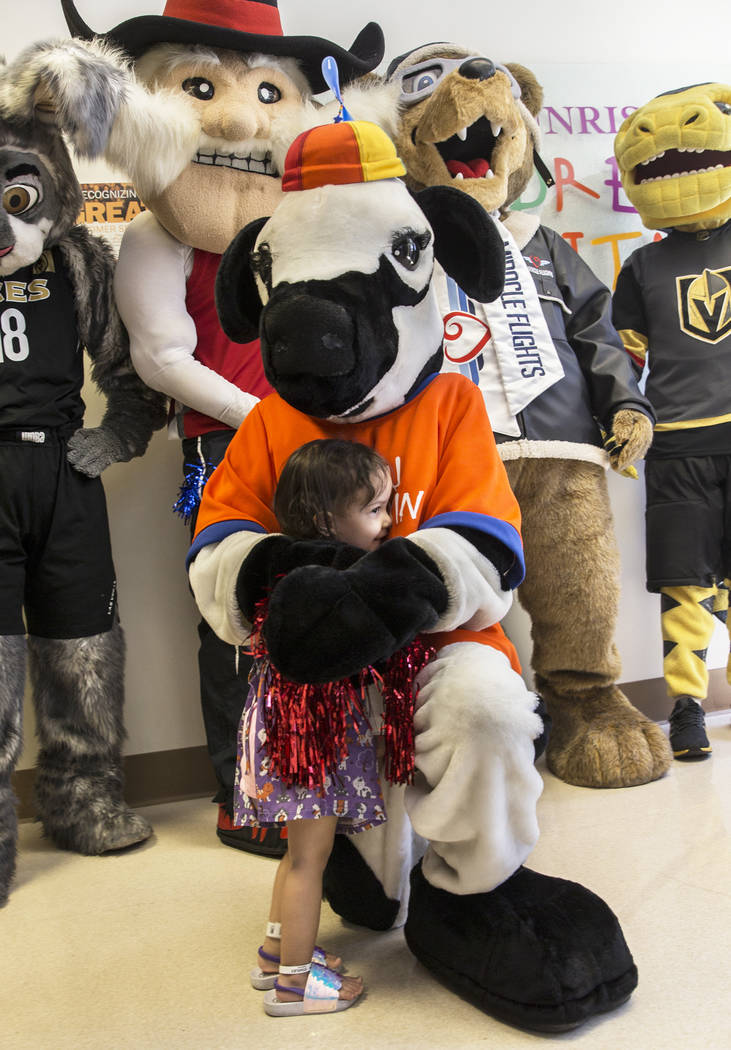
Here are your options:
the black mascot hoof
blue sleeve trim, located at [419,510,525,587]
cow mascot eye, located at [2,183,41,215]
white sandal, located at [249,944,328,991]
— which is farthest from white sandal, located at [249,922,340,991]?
cow mascot eye, located at [2,183,41,215]

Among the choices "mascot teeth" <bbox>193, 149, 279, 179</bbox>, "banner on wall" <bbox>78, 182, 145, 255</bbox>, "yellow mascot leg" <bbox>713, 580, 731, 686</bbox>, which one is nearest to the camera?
"mascot teeth" <bbox>193, 149, 279, 179</bbox>

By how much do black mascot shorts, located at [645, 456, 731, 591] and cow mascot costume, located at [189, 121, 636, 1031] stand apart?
112 centimetres

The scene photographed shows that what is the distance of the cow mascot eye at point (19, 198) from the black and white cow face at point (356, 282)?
596mm

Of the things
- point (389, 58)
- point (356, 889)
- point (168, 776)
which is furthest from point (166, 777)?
point (389, 58)

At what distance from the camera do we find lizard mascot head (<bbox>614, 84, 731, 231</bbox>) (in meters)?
2.22

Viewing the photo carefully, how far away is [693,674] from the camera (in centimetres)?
232

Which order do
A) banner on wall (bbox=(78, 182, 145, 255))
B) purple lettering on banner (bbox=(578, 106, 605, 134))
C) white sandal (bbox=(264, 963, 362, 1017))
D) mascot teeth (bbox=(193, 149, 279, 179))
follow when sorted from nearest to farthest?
white sandal (bbox=(264, 963, 362, 1017)) → mascot teeth (bbox=(193, 149, 279, 179)) → banner on wall (bbox=(78, 182, 145, 255)) → purple lettering on banner (bbox=(578, 106, 605, 134))

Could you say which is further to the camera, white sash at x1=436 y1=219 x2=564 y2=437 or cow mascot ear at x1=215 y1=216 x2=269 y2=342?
white sash at x1=436 y1=219 x2=564 y2=437

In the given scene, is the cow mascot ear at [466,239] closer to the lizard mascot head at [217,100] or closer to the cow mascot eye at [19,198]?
the lizard mascot head at [217,100]

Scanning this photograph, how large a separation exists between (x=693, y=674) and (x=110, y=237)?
172 centimetres

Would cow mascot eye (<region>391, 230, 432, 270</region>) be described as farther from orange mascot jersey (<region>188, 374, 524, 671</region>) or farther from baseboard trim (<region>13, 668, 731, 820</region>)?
baseboard trim (<region>13, 668, 731, 820</region>)

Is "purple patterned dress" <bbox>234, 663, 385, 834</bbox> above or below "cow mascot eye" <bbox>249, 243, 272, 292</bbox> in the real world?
below

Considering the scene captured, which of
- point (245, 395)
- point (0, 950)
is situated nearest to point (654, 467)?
point (245, 395)

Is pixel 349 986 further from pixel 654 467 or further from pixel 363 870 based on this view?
pixel 654 467
